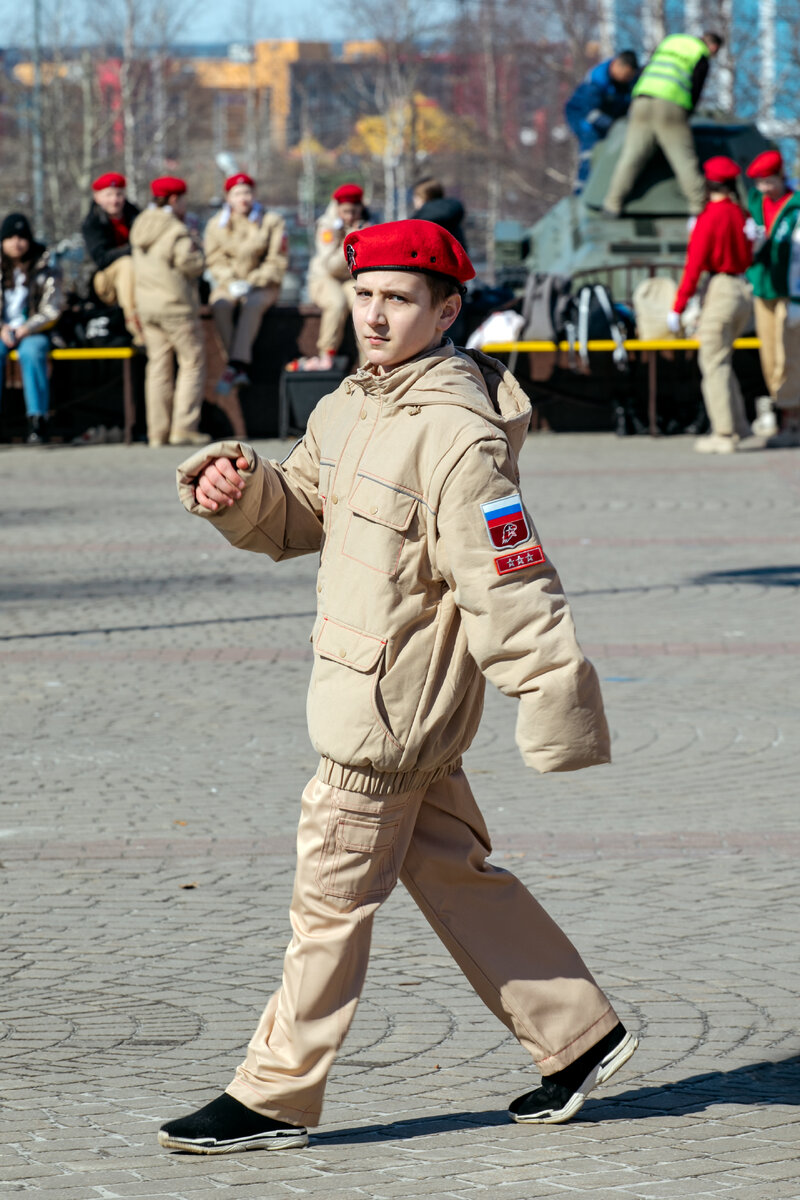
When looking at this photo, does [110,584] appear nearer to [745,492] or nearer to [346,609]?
[745,492]

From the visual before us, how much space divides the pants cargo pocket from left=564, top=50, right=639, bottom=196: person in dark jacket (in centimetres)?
2000

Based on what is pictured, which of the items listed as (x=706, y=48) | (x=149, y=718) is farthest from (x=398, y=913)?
(x=706, y=48)

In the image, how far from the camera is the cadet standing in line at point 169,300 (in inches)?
658

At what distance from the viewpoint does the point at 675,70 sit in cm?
2052

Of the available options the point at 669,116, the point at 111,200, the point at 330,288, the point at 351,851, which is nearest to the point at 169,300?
the point at 111,200

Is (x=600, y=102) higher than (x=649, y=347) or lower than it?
higher

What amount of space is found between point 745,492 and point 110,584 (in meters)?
5.56

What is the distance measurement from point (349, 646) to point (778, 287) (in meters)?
13.6

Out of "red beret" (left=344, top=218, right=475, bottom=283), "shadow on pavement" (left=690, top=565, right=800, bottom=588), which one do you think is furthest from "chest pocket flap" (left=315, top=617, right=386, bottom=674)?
"shadow on pavement" (left=690, top=565, right=800, bottom=588)

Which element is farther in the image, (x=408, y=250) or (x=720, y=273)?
(x=720, y=273)

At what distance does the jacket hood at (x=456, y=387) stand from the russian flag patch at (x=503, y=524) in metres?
0.16

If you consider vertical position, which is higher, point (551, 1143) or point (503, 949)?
point (503, 949)

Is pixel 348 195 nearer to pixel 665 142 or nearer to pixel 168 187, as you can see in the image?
pixel 168 187

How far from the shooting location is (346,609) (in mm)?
3564
